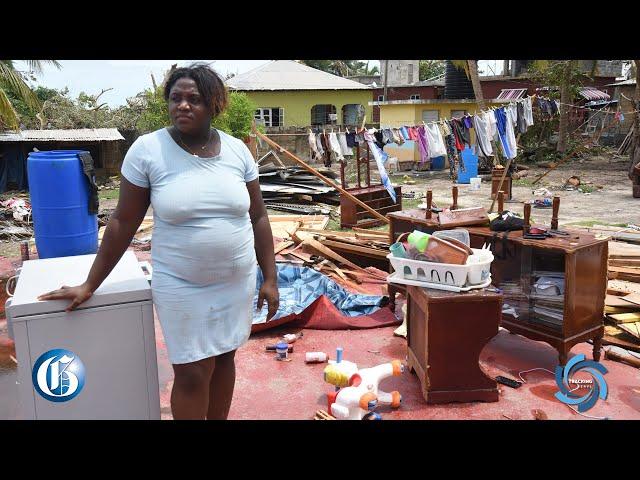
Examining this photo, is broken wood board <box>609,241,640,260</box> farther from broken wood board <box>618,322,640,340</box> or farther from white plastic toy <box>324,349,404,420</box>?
white plastic toy <box>324,349,404,420</box>

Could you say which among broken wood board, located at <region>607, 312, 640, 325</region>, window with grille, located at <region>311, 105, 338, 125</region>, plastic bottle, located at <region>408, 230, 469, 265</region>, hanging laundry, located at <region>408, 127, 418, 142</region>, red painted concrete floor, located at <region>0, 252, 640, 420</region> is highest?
window with grille, located at <region>311, 105, 338, 125</region>

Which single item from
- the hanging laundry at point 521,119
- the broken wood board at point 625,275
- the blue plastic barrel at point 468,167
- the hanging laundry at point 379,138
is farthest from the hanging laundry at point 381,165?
Result: the blue plastic barrel at point 468,167

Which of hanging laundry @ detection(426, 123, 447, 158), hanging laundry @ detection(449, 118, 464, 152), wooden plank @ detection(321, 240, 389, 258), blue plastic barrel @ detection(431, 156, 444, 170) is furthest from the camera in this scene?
blue plastic barrel @ detection(431, 156, 444, 170)

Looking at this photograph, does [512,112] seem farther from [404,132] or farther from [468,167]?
[468,167]

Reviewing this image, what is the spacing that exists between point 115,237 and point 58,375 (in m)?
0.73

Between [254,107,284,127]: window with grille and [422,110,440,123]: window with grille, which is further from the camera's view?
[254,107,284,127]: window with grille

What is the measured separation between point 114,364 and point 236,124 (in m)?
20.4

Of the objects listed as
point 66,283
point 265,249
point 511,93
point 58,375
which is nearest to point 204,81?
point 265,249

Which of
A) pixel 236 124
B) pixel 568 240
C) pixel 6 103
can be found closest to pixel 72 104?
pixel 236 124

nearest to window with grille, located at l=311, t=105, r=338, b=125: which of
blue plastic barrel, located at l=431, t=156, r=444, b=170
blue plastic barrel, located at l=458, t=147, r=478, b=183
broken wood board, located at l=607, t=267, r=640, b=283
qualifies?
blue plastic barrel, located at l=431, t=156, r=444, b=170

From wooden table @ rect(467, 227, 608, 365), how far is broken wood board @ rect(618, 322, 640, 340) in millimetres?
598

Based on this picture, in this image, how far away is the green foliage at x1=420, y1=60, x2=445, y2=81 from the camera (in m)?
43.5

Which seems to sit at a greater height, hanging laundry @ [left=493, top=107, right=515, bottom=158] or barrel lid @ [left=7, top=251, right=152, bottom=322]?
hanging laundry @ [left=493, top=107, right=515, bottom=158]

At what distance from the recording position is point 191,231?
2.54 meters
